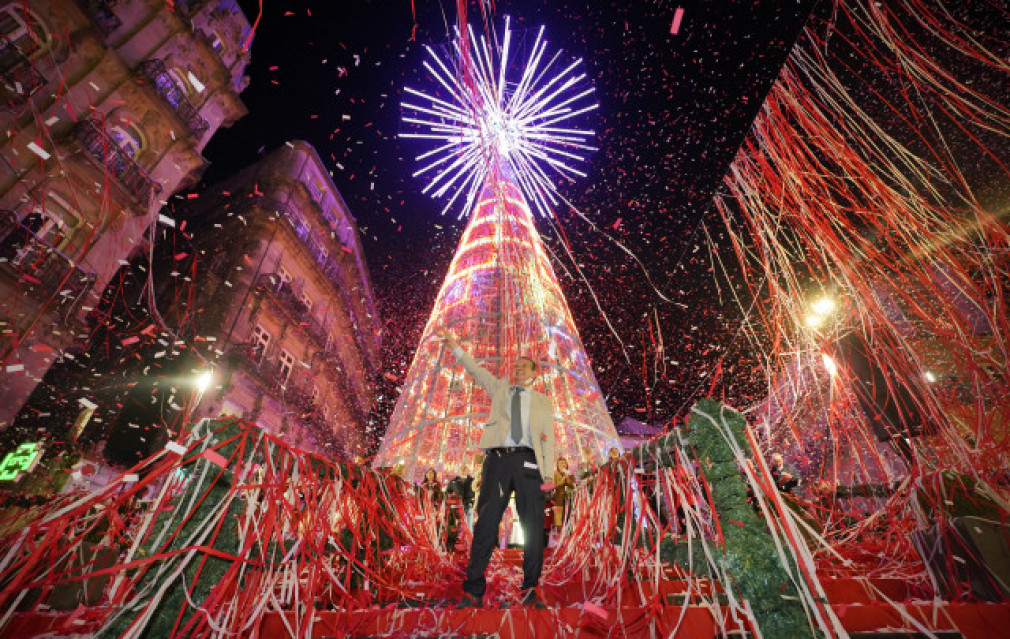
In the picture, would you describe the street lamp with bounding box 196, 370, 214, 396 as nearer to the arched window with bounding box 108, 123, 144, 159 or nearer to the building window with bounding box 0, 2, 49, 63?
the arched window with bounding box 108, 123, 144, 159

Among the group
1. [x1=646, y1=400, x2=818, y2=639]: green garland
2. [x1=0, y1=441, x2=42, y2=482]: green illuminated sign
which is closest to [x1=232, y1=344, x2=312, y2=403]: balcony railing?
[x1=0, y1=441, x2=42, y2=482]: green illuminated sign

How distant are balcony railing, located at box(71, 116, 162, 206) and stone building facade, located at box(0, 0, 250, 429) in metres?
0.03

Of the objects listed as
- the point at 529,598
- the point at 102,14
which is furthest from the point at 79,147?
the point at 529,598

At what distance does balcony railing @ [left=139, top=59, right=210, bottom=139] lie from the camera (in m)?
13.5

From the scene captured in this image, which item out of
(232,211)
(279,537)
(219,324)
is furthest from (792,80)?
(232,211)

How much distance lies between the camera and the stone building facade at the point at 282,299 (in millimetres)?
16156

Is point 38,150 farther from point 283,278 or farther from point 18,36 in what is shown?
point 283,278

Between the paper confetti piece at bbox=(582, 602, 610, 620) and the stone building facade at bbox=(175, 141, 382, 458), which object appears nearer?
the paper confetti piece at bbox=(582, 602, 610, 620)

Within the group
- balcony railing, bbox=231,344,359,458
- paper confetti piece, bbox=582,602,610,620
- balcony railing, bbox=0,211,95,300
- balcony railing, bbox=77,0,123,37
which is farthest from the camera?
balcony railing, bbox=231,344,359,458

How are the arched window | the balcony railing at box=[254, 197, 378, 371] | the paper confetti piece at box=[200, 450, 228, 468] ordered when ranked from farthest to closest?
1. the balcony railing at box=[254, 197, 378, 371]
2. the arched window
3. the paper confetti piece at box=[200, 450, 228, 468]

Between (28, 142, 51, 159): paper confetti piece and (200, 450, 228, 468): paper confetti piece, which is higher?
(28, 142, 51, 159): paper confetti piece

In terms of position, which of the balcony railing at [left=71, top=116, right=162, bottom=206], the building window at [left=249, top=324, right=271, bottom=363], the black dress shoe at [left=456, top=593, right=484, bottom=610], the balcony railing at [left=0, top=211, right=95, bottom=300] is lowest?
the black dress shoe at [left=456, top=593, right=484, bottom=610]

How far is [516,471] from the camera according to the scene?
10.5 ft

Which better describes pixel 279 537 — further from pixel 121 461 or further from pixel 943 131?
pixel 121 461
